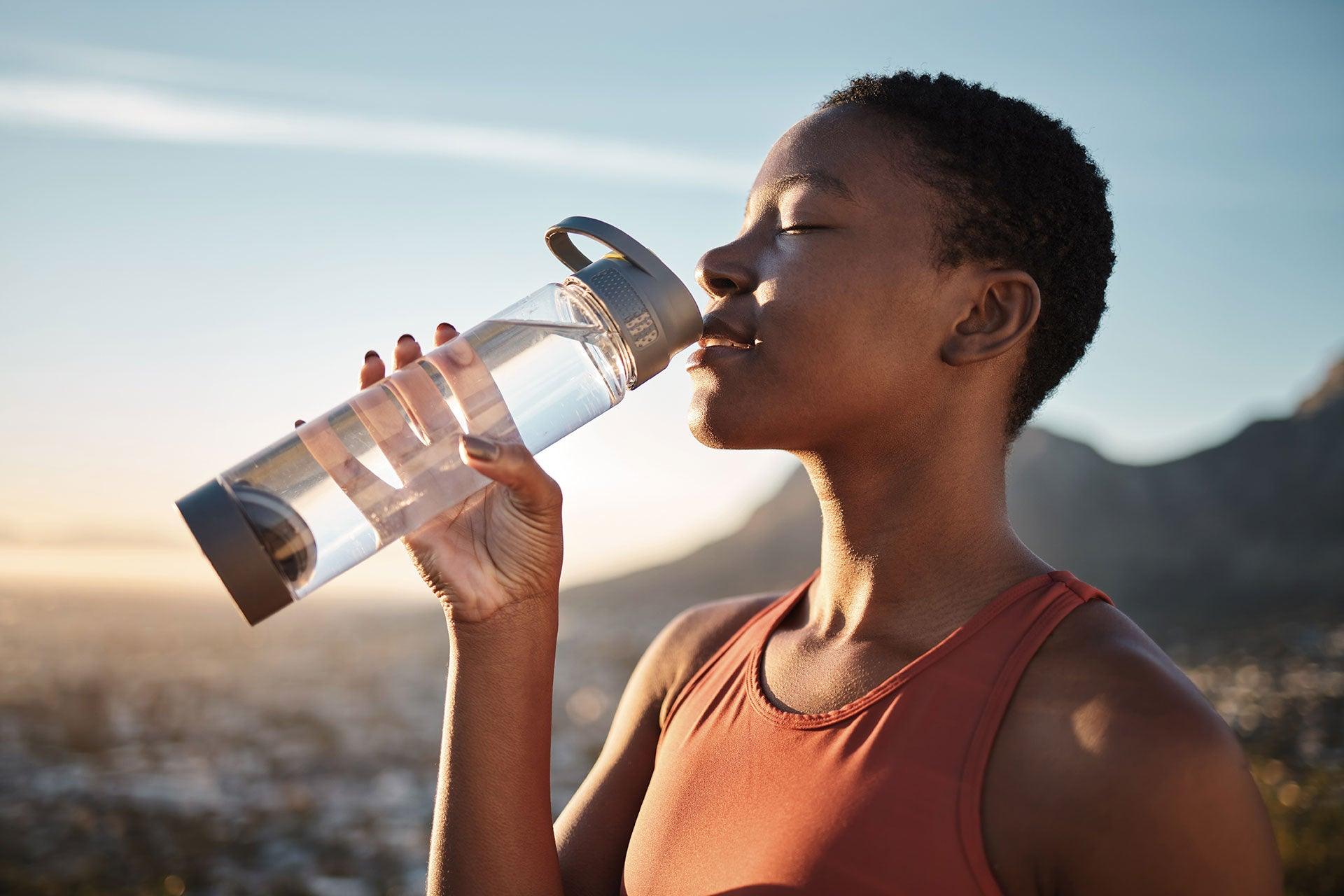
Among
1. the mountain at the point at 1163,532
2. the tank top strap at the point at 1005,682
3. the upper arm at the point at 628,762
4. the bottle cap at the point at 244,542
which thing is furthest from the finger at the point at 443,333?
the mountain at the point at 1163,532

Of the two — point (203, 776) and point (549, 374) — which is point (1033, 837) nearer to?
point (549, 374)

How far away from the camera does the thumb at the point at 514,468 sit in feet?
5.11

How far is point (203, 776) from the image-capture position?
9.09m

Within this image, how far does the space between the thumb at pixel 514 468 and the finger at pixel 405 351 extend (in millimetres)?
256

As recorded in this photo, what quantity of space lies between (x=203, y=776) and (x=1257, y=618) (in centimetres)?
1539

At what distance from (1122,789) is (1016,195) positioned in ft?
3.44

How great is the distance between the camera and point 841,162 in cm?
171

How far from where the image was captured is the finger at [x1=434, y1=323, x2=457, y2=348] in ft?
5.88

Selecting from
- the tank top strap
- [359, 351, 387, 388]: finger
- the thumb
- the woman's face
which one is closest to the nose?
the woman's face

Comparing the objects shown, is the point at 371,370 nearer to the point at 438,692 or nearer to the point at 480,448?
the point at 480,448

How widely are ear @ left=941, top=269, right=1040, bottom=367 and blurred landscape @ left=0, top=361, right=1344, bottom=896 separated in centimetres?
70

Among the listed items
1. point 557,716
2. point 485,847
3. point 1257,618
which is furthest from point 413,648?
point 485,847

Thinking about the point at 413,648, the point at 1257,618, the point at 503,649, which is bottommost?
the point at 1257,618

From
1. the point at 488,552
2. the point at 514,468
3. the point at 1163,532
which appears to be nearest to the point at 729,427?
the point at 514,468
